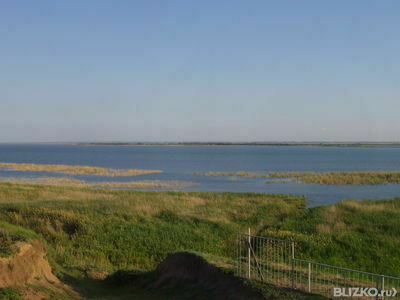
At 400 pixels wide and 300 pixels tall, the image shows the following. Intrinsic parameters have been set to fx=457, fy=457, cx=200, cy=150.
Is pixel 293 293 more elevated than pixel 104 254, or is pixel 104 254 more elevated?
pixel 293 293

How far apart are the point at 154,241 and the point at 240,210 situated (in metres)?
9.98

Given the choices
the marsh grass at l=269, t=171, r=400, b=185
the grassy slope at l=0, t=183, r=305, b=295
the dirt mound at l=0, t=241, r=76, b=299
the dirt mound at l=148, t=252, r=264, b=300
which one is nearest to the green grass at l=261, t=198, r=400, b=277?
the grassy slope at l=0, t=183, r=305, b=295

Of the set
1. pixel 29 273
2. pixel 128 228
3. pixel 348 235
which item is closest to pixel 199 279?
pixel 29 273

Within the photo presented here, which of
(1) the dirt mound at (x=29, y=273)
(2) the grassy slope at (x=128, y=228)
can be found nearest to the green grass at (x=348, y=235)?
(2) the grassy slope at (x=128, y=228)

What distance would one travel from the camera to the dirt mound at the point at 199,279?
44.5 feet

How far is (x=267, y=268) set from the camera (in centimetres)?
1441

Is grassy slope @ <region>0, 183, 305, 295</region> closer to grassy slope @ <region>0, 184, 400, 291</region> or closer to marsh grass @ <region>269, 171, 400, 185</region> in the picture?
grassy slope @ <region>0, 184, 400, 291</region>

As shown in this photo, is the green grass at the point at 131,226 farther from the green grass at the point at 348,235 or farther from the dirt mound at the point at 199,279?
the dirt mound at the point at 199,279

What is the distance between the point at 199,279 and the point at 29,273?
577cm

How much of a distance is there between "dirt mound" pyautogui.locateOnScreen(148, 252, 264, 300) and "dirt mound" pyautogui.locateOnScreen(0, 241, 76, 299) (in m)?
3.47

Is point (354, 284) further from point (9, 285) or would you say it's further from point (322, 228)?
point (322, 228)

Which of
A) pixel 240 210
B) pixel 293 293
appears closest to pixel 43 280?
pixel 293 293

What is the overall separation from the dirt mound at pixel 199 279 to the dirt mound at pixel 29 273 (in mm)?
3473

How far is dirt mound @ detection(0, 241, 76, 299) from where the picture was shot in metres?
14.4
